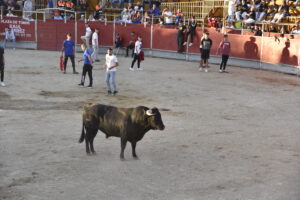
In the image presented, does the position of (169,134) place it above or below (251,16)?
below

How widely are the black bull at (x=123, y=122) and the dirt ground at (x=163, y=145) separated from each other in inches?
18.0

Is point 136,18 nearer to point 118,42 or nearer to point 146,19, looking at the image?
point 146,19

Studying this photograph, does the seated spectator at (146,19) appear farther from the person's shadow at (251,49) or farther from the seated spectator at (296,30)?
the seated spectator at (296,30)

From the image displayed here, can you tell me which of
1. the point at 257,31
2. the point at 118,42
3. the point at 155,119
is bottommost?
the point at 155,119

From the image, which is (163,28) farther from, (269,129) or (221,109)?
(269,129)

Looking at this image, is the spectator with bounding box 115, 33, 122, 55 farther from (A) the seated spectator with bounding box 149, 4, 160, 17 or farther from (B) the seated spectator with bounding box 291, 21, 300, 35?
(B) the seated spectator with bounding box 291, 21, 300, 35

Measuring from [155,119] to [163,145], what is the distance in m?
1.84

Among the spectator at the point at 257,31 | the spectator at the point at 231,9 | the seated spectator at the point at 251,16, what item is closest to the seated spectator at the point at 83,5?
the spectator at the point at 231,9

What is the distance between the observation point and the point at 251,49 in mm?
25391

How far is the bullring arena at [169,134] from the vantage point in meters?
7.77

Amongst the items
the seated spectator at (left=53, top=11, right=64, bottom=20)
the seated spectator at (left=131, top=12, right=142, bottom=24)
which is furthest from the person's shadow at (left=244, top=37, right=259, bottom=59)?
the seated spectator at (left=53, top=11, right=64, bottom=20)

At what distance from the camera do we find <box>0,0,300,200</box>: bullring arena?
25.5 feet

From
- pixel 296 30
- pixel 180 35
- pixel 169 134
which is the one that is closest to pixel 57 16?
pixel 180 35

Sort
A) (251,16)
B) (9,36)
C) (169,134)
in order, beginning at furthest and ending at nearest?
(9,36) < (251,16) < (169,134)
